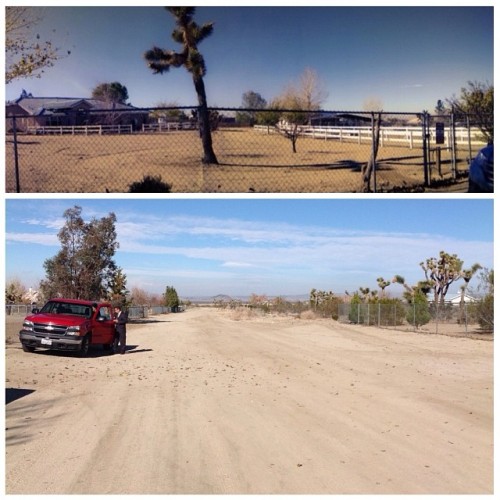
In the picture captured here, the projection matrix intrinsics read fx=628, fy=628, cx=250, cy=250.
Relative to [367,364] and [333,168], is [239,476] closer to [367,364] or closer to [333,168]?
[367,364]

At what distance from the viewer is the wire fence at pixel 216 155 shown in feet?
39.9

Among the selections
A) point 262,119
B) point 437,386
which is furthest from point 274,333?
point 437,386

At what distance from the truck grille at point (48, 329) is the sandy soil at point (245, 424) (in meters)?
0.48

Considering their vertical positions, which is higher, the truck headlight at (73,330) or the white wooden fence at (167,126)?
the white wooden fence at (167,126)

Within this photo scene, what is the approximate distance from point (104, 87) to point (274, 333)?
9.02m

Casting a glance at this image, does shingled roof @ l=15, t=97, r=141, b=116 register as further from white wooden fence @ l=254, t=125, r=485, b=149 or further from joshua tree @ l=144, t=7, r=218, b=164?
white wooden fence @ l=254, t=125, r=485, b=149

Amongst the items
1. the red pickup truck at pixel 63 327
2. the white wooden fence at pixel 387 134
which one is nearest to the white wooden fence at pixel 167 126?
the white wooden fence at pixel 387 134

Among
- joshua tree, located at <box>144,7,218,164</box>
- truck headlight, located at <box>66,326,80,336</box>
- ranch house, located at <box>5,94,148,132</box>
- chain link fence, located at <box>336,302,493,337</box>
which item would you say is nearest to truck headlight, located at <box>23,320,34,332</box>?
truck headlight, located at <box>66,326,80,336</box>

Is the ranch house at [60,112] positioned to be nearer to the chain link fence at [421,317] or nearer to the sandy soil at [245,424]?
the sandy soil at [245,424]

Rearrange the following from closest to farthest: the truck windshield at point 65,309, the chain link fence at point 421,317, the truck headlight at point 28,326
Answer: the truck headlight at point 28,326 < the truck windshield at point 65,309 < the chain link fence at point 421,317

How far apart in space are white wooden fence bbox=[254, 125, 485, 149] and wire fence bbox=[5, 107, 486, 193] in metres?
0.11

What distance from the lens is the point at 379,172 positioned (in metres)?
13.8

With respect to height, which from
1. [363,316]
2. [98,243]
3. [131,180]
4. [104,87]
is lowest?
[363,316]

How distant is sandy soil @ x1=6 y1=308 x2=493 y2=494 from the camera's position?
228 inches
